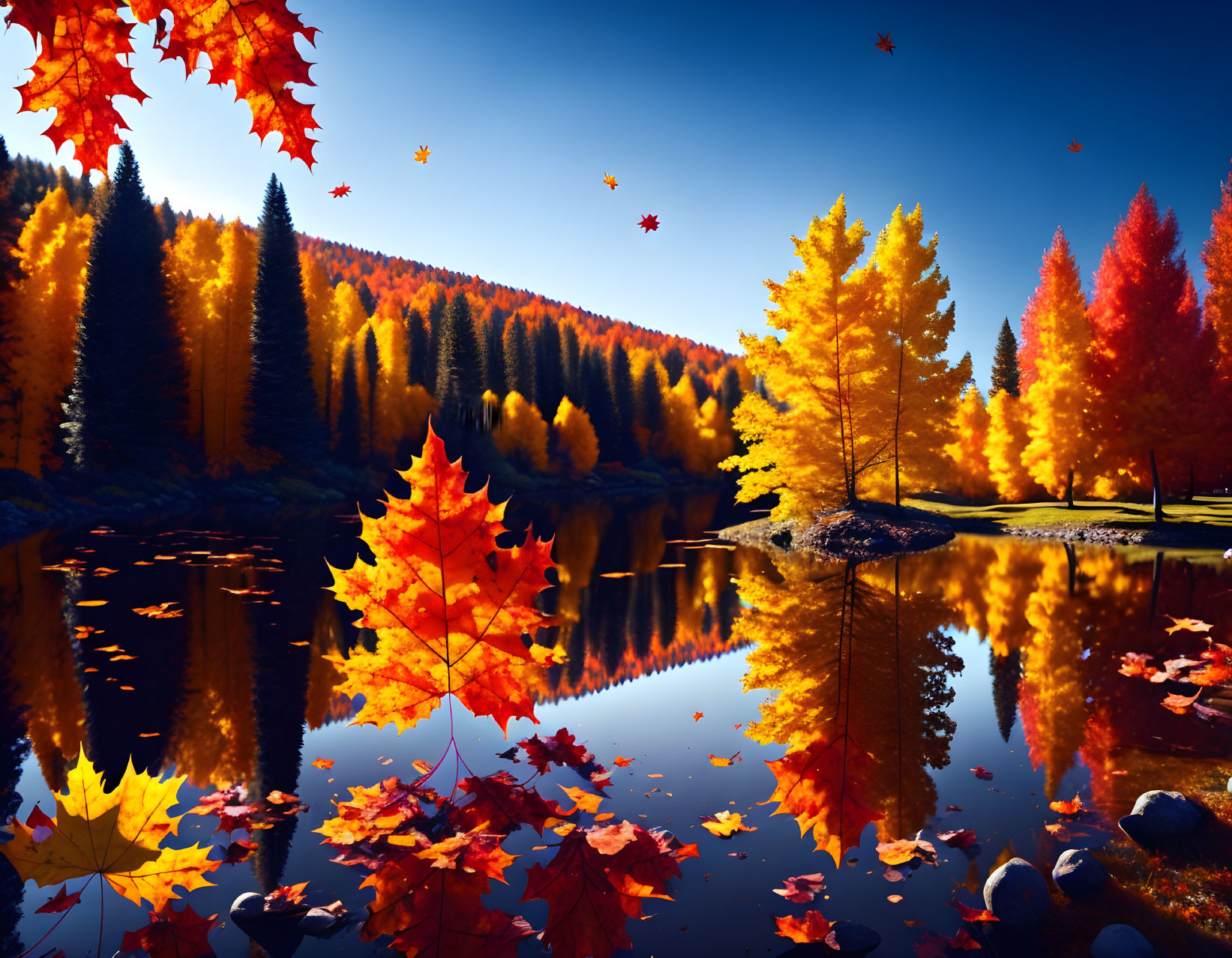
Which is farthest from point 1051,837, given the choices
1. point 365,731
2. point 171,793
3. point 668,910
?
point 365,731

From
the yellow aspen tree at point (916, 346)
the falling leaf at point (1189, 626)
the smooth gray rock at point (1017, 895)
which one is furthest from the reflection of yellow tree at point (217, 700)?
the yellow aspen tree at point (916, 346)

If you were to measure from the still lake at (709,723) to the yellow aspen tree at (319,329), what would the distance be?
1324 inches

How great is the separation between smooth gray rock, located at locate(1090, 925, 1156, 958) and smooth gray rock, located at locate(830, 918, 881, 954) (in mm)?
865

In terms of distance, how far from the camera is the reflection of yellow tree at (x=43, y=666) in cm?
446

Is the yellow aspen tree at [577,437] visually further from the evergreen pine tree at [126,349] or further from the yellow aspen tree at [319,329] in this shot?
the evergreen pine tree at [126,349]

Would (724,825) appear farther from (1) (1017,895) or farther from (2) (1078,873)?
(2) (1078,873)

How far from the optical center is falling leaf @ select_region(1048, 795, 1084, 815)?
11.8 ft

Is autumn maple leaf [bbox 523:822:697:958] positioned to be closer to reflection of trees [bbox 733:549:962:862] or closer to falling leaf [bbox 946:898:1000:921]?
reflection of trees [bbox 733:549:962:862]

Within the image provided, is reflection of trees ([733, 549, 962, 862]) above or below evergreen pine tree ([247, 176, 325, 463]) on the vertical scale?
below

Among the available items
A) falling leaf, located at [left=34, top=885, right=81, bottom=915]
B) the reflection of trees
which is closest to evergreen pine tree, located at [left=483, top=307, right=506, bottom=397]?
the reflection of trees

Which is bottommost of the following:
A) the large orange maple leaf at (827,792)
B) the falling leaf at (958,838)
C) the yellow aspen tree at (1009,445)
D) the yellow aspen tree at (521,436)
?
the falling leaf at (958,838)

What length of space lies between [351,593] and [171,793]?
40.0 inches

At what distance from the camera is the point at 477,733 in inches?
191

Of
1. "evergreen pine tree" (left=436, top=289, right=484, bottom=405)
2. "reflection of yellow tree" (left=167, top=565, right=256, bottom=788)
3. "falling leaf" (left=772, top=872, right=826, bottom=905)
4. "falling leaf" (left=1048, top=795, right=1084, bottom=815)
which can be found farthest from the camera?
"evergreen pine tree" (left=436, top=289, right=484, bottom=405)
